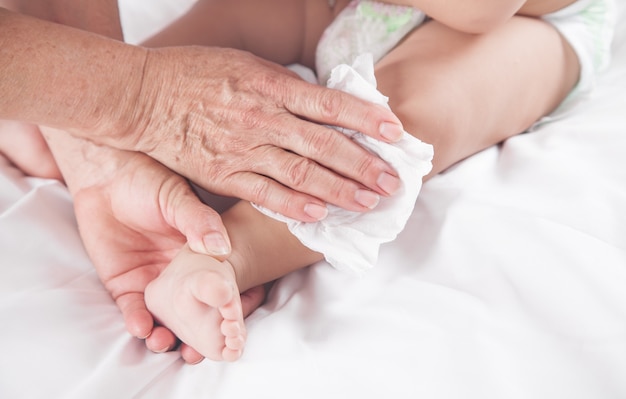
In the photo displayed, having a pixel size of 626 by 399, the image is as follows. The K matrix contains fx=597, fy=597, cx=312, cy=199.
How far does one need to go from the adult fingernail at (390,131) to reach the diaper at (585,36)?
36 cm

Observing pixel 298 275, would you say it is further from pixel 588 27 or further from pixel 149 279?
pixel 588 27

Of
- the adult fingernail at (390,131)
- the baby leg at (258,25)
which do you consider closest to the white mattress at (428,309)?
the adult fingernail at (390,131)

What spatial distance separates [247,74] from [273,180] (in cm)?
15

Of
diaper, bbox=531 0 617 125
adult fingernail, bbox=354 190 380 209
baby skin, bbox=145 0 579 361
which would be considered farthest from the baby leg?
adult fingernail, bbox=354 190 380 209

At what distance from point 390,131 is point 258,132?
163 millimetres

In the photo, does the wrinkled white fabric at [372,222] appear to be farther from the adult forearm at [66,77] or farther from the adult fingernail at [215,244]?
the adult forearm at [66,77]

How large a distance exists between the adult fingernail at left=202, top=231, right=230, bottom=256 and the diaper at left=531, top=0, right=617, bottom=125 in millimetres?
538

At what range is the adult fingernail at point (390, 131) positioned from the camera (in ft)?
2.15

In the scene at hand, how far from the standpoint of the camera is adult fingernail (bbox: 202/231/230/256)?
0.65 m

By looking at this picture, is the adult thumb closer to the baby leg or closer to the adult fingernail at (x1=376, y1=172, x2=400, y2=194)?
the adult fingernail at (x1=376, y1=172, x2=400, y2=194)

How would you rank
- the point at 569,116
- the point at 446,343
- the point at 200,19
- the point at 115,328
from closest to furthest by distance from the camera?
the point at 446,343, the point at 115,328, the point at 569,116, the point at 200,19

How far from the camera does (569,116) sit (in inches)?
35.6

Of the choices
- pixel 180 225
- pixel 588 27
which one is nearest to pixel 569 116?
pixel 588 27

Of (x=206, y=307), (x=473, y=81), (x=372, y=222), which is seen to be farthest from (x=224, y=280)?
(x=473, y=81)
